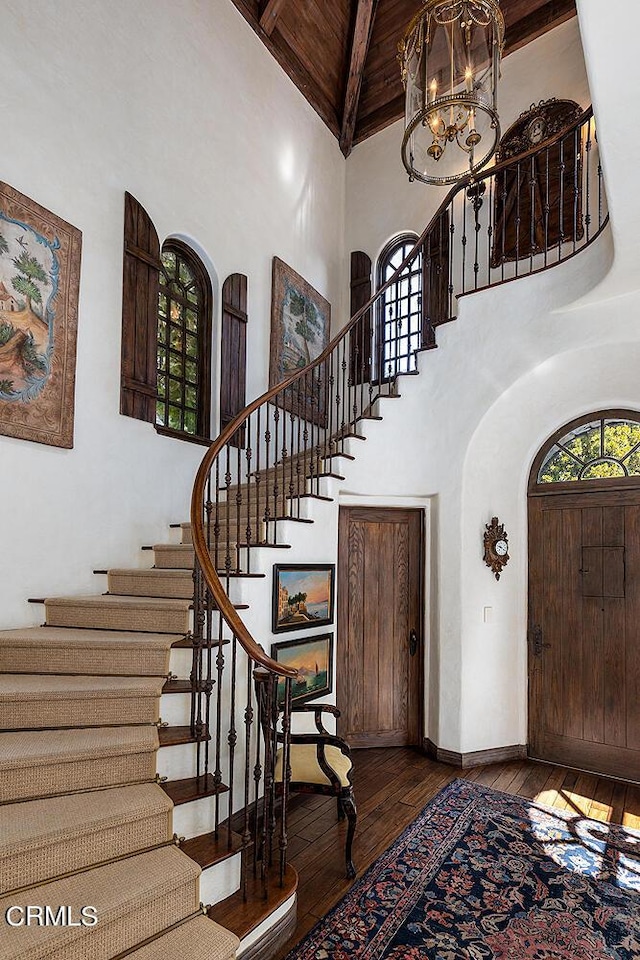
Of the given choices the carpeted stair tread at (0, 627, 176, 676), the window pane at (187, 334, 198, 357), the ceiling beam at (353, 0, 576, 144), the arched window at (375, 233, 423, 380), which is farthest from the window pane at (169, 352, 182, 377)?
the ceiling beam at (353, 0, 576, 144)

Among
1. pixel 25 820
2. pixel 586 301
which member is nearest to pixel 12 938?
pixel 25 820

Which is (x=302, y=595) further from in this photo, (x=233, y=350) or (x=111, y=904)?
(x=233, y=350)

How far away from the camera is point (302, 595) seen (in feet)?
13.1

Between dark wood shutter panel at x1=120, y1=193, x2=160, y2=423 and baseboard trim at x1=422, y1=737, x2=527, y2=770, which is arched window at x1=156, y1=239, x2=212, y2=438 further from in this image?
baseboard trim at x1=422, y1=737, x2=527, y2=770

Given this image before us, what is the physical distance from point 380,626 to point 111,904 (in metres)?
3.27

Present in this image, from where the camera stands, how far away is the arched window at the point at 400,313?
6.55m

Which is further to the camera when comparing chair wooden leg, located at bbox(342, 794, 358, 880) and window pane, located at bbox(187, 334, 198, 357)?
window pane, located at bbox(187, 334, 198, 357)

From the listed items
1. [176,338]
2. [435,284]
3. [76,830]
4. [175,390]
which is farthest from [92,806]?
[435,284]

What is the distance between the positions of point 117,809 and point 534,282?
4.27 m

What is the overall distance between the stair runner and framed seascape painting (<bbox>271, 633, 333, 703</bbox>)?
0.96m

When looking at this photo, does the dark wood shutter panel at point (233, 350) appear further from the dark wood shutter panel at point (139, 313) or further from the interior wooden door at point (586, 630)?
the interior wooden door at point (586, 630)

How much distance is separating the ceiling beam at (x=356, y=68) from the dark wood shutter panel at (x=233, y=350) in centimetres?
332

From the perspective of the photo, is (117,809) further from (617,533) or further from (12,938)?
(617,533)

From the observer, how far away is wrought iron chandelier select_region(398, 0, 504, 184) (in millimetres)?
2906
